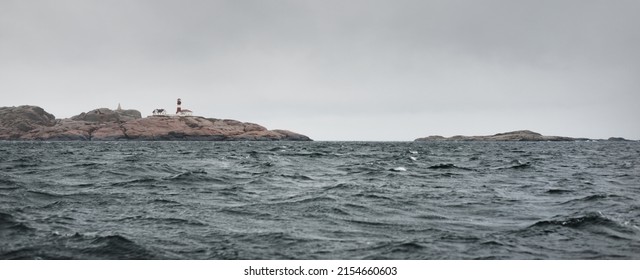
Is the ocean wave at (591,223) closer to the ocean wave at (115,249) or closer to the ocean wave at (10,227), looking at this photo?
the ocean wave at (115,249)

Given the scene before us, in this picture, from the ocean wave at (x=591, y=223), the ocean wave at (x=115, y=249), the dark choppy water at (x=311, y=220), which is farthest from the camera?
the ocean wave at (x=591, y=223)

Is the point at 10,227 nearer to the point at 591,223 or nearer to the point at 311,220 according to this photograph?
the point at 311,220

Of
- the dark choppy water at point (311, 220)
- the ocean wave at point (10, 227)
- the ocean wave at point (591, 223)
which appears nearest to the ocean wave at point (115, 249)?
the dark choppy water at point (311, 220)

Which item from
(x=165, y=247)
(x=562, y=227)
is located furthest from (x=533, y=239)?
(x=165, y=247)

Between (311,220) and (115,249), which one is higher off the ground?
(311,220)

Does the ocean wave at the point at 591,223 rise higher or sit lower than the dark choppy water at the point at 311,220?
higher

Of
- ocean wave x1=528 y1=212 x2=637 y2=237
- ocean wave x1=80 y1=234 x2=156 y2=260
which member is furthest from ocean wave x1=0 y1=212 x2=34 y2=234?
ocean wave x1=528 y1=212 x2=637 y2=237

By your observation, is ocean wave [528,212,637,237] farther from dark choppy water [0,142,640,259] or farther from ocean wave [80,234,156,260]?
ocean wave [80,234,156,260]

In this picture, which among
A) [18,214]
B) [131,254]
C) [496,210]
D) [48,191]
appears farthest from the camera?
[48,191]

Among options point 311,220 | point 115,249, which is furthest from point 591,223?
point 115,249

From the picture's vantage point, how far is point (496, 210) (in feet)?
53.0
